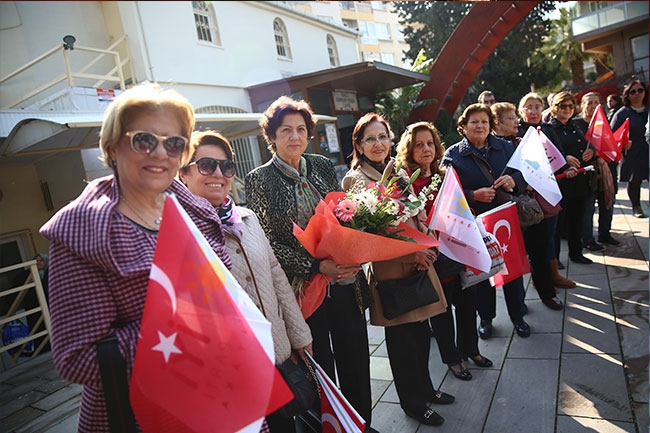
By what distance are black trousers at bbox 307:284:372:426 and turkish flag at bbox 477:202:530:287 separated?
1.38 m

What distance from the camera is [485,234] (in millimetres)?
3057

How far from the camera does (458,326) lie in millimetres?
3293

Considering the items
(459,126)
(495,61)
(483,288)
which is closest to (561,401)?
(483,288)

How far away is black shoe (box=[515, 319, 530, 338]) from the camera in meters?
3.59

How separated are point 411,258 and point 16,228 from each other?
8.33 meters

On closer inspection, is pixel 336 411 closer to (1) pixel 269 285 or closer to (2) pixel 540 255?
(1) pixel 269 285

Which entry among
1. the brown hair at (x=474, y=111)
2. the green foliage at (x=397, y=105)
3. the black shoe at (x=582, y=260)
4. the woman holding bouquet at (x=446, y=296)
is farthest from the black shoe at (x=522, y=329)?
the green foliage at (x=397, y=105)

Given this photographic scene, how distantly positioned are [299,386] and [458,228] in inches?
60.7

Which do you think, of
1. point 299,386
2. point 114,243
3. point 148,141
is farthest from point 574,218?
point 114,243

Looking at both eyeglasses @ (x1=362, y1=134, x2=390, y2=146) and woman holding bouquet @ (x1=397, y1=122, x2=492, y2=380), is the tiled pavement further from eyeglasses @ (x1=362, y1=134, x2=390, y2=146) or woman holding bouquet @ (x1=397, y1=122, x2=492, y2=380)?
eyeglasses @ (x1=362, y1=134, x2=390, y2=146)

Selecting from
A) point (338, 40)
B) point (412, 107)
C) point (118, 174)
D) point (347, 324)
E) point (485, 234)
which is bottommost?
point (347, 324)

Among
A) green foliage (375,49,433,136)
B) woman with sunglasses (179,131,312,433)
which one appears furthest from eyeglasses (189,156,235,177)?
green foliage (375,49,433,136)

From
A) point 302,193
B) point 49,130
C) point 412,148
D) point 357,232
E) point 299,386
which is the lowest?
point 299,386

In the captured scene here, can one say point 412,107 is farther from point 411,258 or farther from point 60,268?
point 60,268
